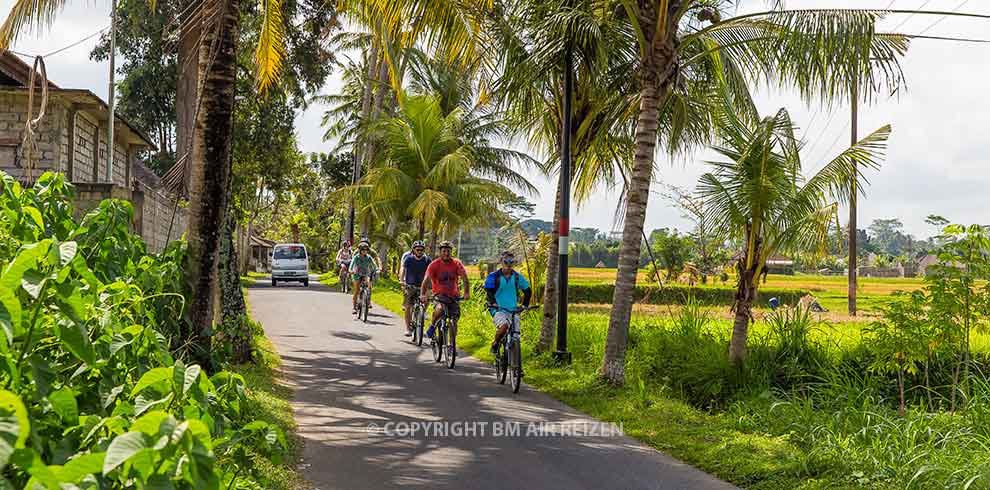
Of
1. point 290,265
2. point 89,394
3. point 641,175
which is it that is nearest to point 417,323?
point 641,175

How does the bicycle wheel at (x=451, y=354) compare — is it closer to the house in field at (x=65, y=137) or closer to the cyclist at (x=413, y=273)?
the cyclist at (x=413, y=273)

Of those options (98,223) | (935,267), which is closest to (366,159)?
(935,267)

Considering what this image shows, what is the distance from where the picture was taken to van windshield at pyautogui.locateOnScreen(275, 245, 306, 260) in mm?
44500

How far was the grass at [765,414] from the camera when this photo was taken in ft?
24.2

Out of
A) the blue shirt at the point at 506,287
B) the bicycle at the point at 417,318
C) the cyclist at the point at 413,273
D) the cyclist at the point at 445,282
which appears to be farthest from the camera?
the cyclist at the point at 413,273

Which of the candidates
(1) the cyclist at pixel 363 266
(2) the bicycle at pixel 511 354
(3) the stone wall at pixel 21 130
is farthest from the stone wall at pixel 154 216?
(2) the bicycle at pixel 511 354

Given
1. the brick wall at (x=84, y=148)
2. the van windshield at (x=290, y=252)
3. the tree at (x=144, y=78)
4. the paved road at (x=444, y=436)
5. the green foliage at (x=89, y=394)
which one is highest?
the tree at (x=144, y=78)

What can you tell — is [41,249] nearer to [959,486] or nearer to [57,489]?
[57,489]

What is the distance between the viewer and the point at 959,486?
21.3 feet

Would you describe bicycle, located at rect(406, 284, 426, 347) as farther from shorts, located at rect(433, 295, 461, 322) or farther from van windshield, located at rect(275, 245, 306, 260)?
van windshield, located at rect(275, 245, 306, 260)

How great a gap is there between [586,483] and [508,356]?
17.1 feet

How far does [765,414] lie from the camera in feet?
33.8

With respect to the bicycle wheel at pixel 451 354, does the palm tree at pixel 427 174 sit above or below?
above

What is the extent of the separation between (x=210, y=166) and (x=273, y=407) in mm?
2655
